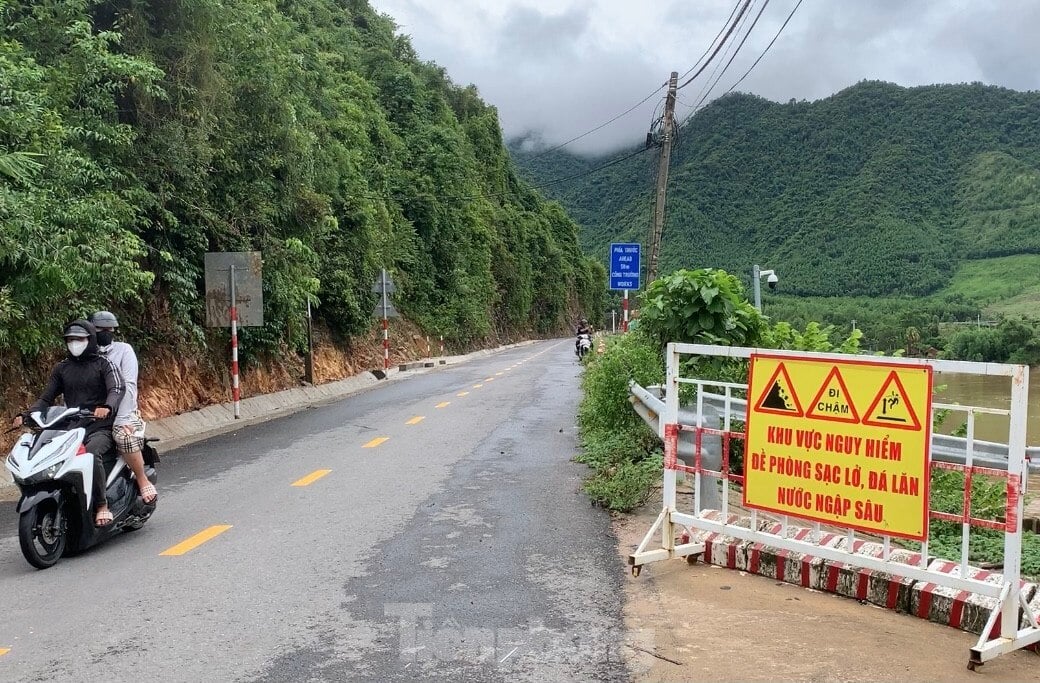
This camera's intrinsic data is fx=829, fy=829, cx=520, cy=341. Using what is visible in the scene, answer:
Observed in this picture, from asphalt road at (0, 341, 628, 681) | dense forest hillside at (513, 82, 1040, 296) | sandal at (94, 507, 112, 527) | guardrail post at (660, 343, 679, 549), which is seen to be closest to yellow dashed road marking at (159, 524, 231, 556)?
asphalt road at (0, 341, 628, 681)

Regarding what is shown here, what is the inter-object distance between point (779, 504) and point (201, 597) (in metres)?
3.74

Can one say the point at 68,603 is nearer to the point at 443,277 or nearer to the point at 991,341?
the point at 443,277

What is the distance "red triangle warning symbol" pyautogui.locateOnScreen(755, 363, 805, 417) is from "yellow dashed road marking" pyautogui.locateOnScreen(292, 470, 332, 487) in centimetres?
543

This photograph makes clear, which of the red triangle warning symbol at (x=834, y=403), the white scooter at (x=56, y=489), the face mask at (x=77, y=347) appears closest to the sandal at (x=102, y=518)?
the white scooter at (x=56, y=489)

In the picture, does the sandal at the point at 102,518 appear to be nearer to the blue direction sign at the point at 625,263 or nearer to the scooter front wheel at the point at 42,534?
the scooter front wheel at the point at 42,534

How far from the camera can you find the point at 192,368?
52.6ft

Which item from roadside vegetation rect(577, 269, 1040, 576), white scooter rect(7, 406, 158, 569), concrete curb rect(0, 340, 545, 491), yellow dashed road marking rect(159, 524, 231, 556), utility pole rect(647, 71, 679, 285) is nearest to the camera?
white scooter rect(7, 406, 158, 569)

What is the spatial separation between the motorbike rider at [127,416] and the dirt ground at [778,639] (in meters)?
4.07

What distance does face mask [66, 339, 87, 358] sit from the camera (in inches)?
258

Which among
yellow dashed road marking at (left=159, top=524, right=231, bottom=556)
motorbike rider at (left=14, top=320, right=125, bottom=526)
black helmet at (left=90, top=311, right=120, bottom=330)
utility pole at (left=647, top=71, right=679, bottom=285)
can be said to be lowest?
yellow dashed road marking at (left=159, top=524, right=231, bottom=556)

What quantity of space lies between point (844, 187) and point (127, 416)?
291 feet

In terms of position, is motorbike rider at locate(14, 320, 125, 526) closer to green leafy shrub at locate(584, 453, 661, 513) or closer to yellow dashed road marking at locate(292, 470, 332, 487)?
Answer: yellow dashed road marking at locate(292, 470, 332, 487)

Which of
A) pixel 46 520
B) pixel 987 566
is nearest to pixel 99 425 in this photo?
pixel 46 520

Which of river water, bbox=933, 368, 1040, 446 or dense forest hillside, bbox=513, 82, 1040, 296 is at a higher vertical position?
dense forest hillside, bbox=513, 82, 1040, 296
